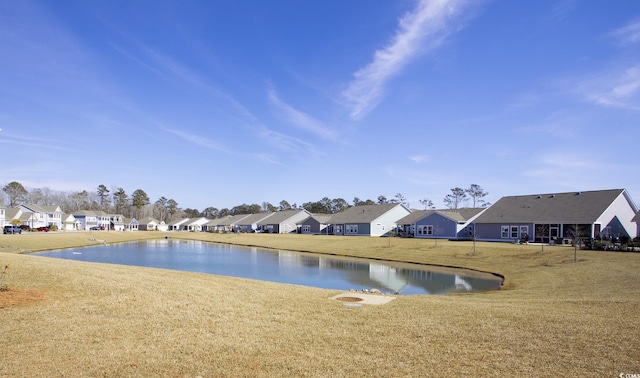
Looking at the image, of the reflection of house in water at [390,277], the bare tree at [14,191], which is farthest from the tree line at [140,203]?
the reflection of house in water at [390,277]

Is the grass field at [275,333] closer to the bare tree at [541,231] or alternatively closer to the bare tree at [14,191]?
the bare tree at [541,231]

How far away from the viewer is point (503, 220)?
144ft

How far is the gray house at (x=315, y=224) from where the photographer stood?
73.8 meters

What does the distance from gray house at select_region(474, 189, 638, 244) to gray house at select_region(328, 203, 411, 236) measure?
56.5ft

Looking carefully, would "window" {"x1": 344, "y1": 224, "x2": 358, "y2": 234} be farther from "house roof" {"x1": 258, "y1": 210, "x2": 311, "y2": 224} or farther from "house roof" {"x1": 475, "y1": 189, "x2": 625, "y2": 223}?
"house roof" {"x1": 475, "y1": 189, "x2": 625, "y2": 223}

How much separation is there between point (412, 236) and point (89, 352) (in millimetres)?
51168

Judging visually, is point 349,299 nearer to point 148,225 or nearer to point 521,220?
point 521,220

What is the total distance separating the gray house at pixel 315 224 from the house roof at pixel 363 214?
4145mm

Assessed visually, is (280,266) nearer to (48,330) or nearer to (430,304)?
(430,304)

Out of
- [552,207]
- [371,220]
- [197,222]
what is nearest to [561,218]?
[552,207]

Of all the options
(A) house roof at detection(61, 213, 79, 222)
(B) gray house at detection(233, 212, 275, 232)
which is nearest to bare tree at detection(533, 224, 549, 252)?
(B) gray house at detection(233, 212, 275, 232)

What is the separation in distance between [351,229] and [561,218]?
31965 mm

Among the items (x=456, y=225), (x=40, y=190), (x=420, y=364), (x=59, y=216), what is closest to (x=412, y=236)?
(x=456, y=225)

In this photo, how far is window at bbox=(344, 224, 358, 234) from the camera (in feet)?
207
